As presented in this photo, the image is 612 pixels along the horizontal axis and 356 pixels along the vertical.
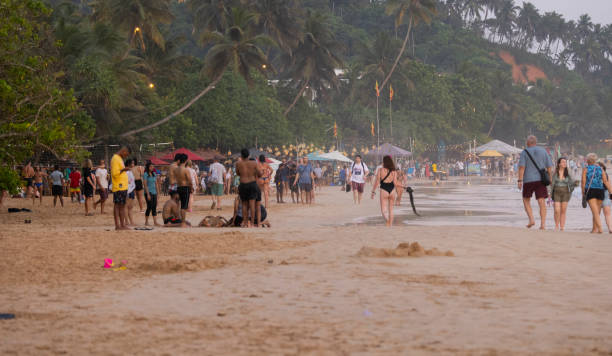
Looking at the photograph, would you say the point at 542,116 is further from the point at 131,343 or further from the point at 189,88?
the point at 131,343

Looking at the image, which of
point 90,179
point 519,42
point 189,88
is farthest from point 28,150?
point 519,42

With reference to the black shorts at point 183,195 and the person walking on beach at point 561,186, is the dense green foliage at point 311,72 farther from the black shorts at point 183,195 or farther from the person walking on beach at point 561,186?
the person walking on beach at point 561,186

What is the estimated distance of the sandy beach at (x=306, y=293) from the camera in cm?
516

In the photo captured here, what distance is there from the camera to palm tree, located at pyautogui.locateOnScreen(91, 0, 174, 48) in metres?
35.9

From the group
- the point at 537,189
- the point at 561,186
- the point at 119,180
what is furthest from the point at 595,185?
the point at 119,180

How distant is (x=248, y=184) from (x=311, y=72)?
42938mm

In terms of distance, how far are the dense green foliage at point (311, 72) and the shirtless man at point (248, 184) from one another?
601 centimetres

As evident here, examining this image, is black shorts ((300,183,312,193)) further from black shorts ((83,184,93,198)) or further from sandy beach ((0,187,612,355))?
sandy beach ((0,187,612,355))

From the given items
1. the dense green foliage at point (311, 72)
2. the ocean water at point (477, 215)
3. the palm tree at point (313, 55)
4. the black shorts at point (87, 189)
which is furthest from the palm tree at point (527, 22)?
the black shorts at point (87, 189)

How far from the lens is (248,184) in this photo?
1380cm

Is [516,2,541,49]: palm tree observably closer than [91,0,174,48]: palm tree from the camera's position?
No

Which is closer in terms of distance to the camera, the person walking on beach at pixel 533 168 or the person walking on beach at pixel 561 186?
the person walking on beach at pixel 533 168

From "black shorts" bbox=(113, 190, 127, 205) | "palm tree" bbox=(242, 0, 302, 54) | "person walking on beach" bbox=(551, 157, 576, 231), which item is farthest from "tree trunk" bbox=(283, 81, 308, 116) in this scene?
"person walking on beach" bbox=(551, 157, 576, 231)

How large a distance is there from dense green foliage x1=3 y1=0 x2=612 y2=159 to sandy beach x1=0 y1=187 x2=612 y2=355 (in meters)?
8.26
